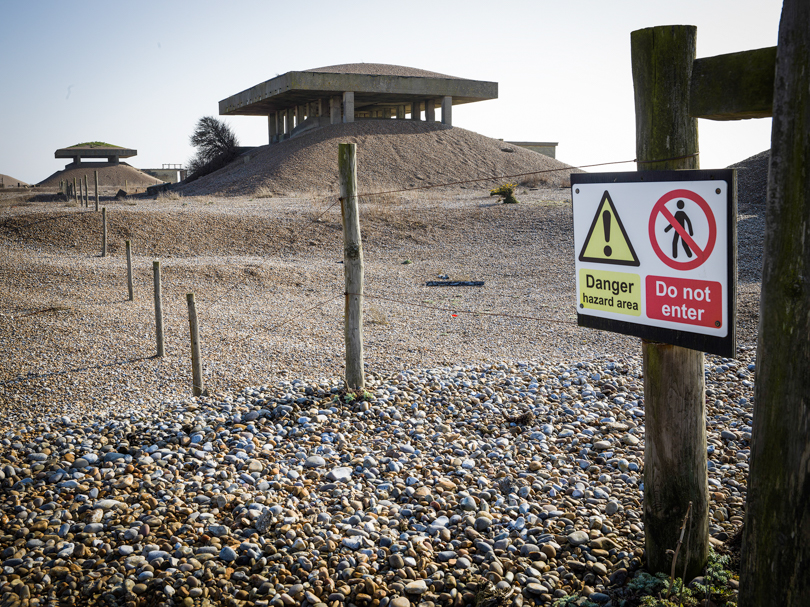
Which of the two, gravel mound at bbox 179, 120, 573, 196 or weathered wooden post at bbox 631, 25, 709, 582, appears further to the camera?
gravel mound at bbox 179, 120, 573, 196

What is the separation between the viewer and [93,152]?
57844 mm

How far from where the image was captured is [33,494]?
4.25m

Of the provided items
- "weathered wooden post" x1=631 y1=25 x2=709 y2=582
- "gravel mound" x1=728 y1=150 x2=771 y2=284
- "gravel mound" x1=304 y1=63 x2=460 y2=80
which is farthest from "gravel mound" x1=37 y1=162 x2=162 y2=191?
"weathered wooden post" x1=631 y1=25 x2=709 y2=582

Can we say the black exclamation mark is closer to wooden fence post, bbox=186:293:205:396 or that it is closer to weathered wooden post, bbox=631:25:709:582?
weathered wooden post, bbox=631:25:709:582

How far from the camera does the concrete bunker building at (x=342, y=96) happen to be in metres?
37.6

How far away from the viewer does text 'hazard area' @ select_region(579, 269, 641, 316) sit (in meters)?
2.97

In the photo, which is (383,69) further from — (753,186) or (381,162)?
(753,186)

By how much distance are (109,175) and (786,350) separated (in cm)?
6249

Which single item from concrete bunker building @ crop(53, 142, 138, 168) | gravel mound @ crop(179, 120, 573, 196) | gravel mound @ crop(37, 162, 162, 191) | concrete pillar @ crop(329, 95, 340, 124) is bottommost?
gravel mound @ crop(179, 120, 573, 196)

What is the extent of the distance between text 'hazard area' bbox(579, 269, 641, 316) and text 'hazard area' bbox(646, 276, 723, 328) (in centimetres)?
7

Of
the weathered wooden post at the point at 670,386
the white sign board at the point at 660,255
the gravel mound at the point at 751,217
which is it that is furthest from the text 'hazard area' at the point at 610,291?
the gravel mound at the point at 751,217

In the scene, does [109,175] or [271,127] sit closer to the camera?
[271,127]

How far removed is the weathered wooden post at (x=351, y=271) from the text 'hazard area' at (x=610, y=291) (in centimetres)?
319

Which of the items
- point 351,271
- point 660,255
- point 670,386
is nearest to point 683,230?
point 660,255
